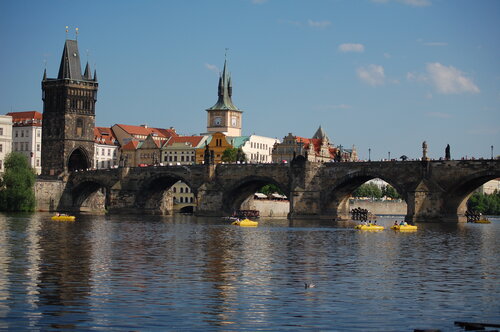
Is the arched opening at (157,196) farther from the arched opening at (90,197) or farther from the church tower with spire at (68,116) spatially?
the church tower with spire at (68,116)

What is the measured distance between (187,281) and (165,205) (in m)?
115

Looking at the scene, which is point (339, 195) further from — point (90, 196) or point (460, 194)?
point (90, 196)

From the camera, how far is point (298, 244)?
7000 centimetres

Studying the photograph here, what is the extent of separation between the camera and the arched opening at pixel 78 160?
16382cm

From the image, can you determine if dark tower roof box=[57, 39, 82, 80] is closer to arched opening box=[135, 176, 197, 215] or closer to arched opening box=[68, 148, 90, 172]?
arched opening box=[68, 148, 90, 172]

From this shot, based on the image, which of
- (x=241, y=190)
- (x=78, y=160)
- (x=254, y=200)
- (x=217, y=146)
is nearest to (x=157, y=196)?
(x=254, y=200)

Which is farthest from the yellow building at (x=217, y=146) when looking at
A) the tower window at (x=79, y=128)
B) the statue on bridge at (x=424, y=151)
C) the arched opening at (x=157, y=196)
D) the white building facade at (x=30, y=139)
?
the statue on bridge at (x=424, y=151)

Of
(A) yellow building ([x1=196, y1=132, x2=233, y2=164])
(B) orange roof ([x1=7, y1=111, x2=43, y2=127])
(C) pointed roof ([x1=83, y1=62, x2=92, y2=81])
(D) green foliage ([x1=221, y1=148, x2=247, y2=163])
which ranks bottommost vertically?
(D) green foliage ([x1=221, y1=148, x2=247, y2=163])

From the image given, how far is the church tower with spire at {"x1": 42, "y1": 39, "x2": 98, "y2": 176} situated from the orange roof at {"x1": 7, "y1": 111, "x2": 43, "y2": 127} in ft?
44.3

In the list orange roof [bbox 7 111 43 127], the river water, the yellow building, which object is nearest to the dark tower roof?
orange roof [bbox 7 111 43 127]

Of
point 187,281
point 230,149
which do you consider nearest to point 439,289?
point 187,281

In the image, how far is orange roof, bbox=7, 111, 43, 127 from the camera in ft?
579

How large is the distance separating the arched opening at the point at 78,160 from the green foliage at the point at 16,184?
104ft

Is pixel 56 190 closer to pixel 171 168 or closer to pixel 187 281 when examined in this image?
pixel 171 168
